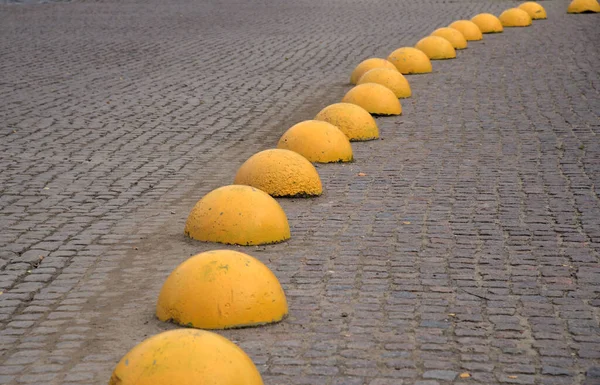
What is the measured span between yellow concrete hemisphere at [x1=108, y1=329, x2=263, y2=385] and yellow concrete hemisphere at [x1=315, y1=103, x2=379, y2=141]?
6.20 meters

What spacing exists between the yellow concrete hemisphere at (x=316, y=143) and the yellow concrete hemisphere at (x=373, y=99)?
2.37m

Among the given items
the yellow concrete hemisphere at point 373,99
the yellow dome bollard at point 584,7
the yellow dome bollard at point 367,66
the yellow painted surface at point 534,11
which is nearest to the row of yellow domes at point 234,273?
the yellow concrete hemisphere at point 373,99

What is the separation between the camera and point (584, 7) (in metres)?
23.3

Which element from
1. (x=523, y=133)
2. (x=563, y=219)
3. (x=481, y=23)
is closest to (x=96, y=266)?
(x=563, y=219)

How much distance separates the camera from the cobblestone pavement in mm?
4852

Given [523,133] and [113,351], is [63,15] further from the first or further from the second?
[113,351]

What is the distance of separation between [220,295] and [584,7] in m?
20.4

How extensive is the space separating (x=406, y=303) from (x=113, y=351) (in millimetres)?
1710

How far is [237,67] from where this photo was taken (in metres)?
15.2

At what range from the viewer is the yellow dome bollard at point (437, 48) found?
16.1 meters

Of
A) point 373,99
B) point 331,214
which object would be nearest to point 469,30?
point 373,99

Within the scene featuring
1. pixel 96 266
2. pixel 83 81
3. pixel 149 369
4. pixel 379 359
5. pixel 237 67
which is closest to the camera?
pixel 149 369

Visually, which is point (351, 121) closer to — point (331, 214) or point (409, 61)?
point (331, 214)

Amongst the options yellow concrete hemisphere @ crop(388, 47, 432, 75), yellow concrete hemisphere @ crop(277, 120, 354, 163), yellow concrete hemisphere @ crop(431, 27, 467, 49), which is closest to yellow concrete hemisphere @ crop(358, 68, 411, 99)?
yellow concrete hemisphere @ crop(388, 47, 432, 75)
